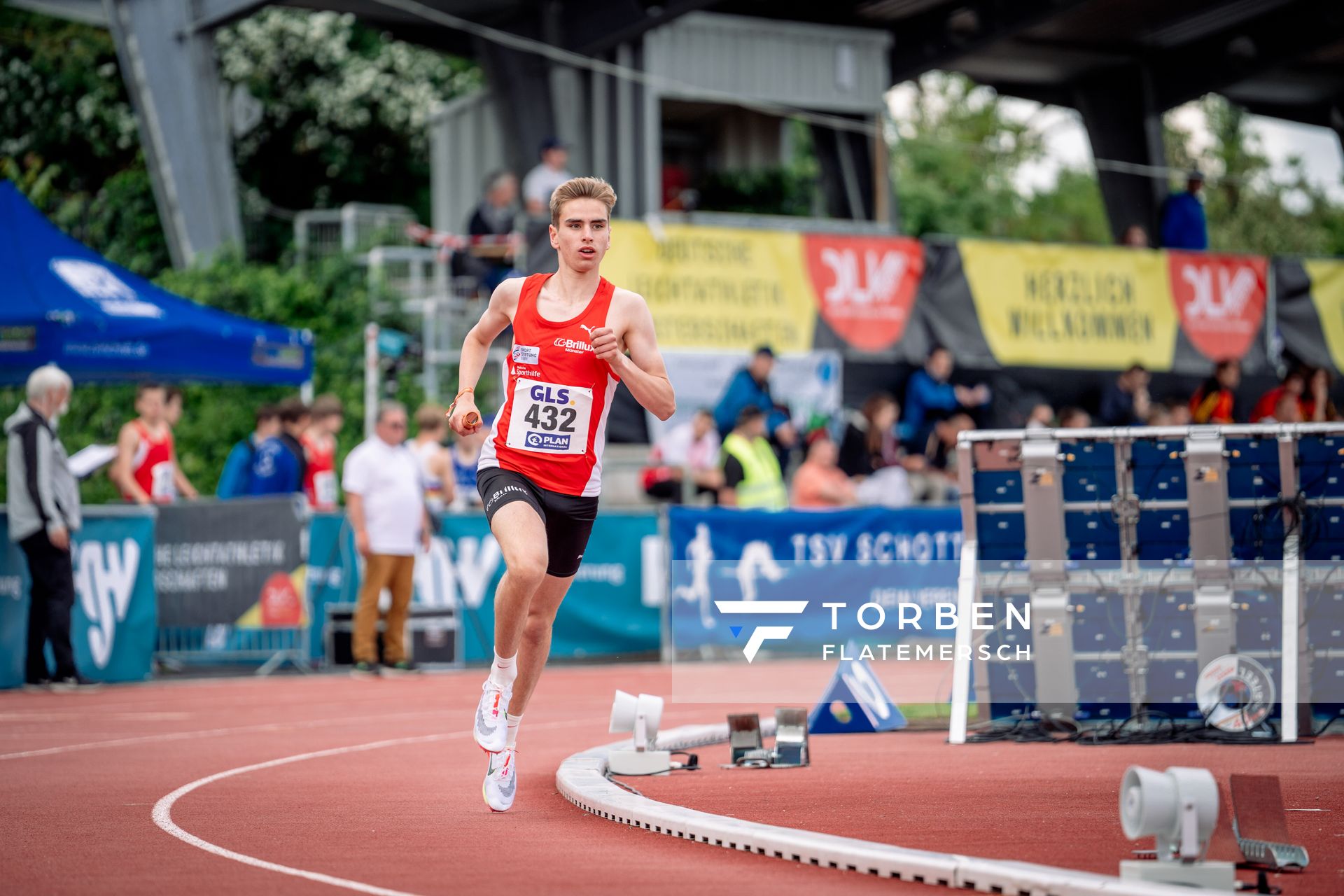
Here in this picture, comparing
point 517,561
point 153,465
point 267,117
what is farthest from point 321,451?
point 267,117

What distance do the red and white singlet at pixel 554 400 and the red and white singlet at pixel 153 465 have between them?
405 inches

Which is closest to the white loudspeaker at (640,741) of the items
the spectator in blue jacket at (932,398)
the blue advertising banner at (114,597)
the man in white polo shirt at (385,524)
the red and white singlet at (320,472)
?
the man in white polo shirt at (385,524)

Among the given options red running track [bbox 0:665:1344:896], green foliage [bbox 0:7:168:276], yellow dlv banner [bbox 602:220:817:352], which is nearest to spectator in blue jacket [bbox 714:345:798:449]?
yellow dlv banner [bbox 602:220:817:352]

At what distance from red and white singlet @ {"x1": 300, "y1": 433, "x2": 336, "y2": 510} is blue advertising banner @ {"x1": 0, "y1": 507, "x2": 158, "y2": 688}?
252 cm

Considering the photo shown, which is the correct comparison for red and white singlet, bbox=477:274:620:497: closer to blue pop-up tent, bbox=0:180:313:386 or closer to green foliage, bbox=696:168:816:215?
blue pop-up tent, bbox=0:180:313:386

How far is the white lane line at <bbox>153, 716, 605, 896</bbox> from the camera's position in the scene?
5848mm

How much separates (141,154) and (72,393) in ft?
29.5

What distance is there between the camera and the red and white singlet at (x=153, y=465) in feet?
57.1

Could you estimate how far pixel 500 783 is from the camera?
761cm

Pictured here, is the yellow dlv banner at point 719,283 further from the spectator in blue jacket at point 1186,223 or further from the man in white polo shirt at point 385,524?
the spectator in blue jacket at point 1186,223

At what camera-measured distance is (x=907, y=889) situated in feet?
18.6

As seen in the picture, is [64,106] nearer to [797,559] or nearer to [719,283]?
[719,283]

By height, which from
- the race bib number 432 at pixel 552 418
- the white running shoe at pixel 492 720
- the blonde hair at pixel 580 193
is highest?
the blonde hair at pixel 580 193

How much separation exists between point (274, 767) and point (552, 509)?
8.92 ft
